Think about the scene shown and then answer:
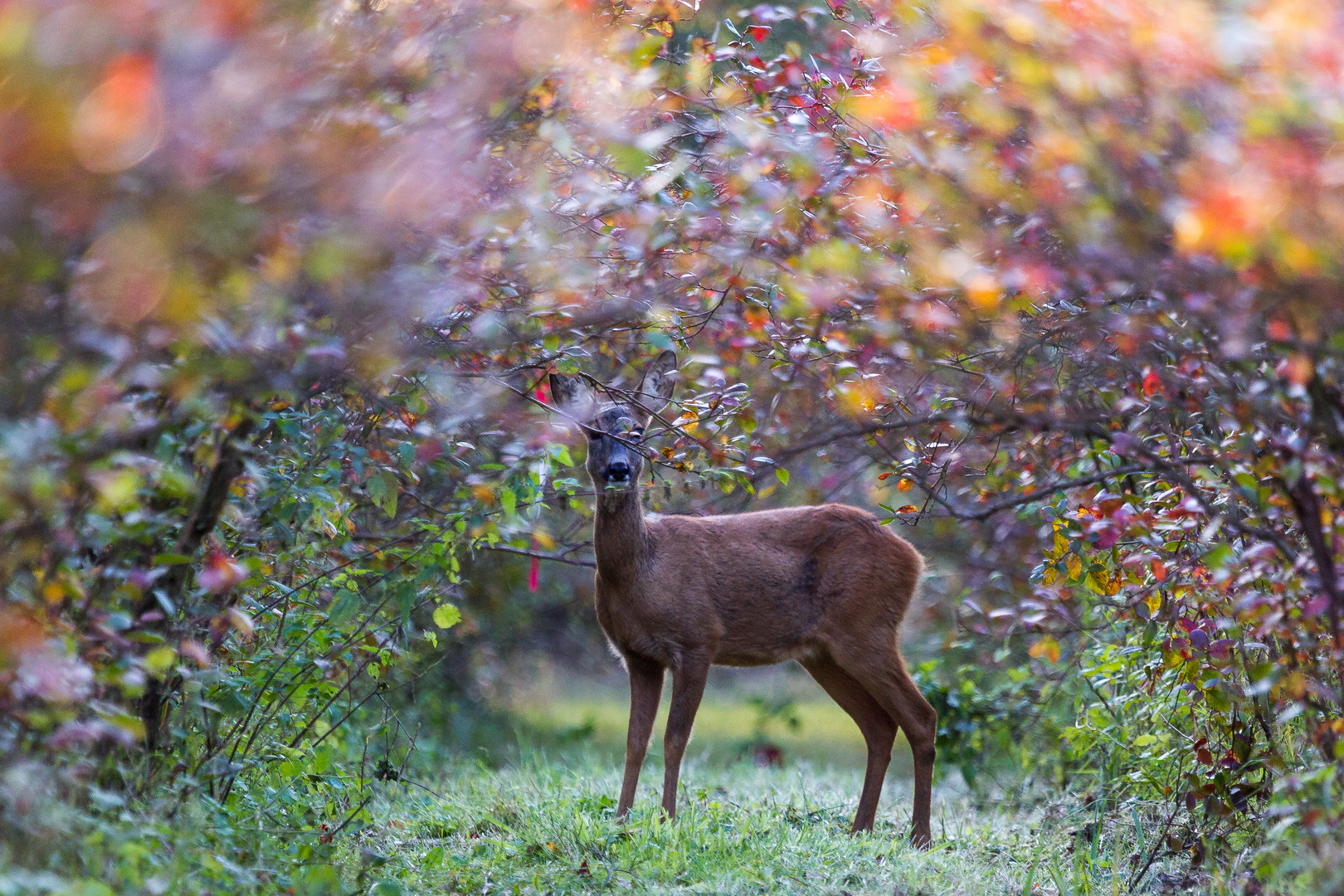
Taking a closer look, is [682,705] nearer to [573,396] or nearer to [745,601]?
[745,601]

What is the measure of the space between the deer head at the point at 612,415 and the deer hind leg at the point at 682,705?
1.12 metres

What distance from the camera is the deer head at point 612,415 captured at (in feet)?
21.0

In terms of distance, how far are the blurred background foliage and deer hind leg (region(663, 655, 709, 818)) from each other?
1.59 metres

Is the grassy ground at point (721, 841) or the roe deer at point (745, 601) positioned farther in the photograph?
the roe deer at point (745, 601)

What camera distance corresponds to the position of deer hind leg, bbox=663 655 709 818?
22.0ft

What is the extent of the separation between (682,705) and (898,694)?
1.30m

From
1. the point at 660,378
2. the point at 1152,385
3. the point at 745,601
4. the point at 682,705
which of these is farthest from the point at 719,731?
the point at 1152,385

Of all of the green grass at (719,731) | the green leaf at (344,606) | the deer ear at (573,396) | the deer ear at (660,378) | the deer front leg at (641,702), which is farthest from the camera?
the green grass at (719,731)

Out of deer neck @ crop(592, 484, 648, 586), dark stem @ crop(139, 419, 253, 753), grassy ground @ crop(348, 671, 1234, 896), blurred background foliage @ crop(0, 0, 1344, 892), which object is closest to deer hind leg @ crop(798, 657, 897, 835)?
grassy ground @ crop(348, 671, 1234, 896)

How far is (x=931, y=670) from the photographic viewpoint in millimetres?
8906

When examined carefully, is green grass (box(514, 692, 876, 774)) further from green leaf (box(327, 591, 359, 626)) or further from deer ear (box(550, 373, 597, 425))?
green leaf (box(327, 591, 359, 626))

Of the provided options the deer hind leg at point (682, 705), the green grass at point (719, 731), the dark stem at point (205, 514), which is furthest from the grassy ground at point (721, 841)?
the green grass at point (719, 731)

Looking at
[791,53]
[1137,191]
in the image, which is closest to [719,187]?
[791,53]

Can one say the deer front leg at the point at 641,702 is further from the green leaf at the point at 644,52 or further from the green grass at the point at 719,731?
the green leaf at the point at 644,52
